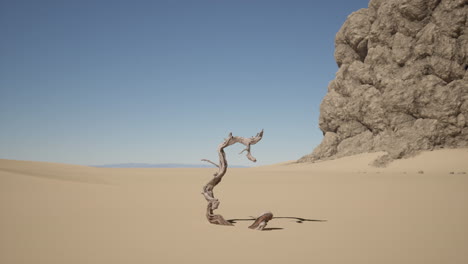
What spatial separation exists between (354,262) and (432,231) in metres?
3.64

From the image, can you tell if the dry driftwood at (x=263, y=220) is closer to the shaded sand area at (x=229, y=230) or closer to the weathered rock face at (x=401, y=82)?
the shaded sand area at (x=229, y=230)

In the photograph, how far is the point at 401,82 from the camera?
3844 cm

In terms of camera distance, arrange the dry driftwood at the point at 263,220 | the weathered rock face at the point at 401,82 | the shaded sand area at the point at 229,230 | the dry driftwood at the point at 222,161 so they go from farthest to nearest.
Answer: the weathered rock face at the point at 401,82, the dry driftwood at the point at 222,161, the dry driftwood at the point at 263,220, the shaded sand area at the point at 229,230

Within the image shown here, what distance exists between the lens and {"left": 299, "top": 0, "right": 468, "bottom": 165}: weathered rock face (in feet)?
116

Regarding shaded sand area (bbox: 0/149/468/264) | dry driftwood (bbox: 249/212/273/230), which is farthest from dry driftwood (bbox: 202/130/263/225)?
dry driftwood (bbox: 249/212/273/230)

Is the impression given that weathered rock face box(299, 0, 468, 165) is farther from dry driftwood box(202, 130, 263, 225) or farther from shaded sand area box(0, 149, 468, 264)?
dry driftwood box(202, 130, 263, 225)

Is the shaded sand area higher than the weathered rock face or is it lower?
lower

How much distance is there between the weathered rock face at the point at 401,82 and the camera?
35469mm

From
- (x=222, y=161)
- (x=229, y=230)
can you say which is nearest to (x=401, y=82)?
(x=222, y=161)

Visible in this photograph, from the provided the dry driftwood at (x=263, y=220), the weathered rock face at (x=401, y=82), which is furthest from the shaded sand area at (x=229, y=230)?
the weathered rock face at (x=401, y=82)

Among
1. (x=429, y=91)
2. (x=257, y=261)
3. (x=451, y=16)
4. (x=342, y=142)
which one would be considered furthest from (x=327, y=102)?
(x=257, y=261)

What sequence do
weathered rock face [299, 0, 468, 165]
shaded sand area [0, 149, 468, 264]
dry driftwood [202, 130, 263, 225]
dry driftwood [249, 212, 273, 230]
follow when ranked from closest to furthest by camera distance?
1. shaded sand area [0, 149, 468, 264]
2. dry driftwood [249, 212, 273, 230]
3. dry driftwood [202, 130, 263, 225]
4. weathered rock face [299, 0, 468, 165]

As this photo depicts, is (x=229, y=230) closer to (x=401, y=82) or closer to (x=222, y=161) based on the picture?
(x=222, y=161)

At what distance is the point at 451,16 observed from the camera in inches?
1419
